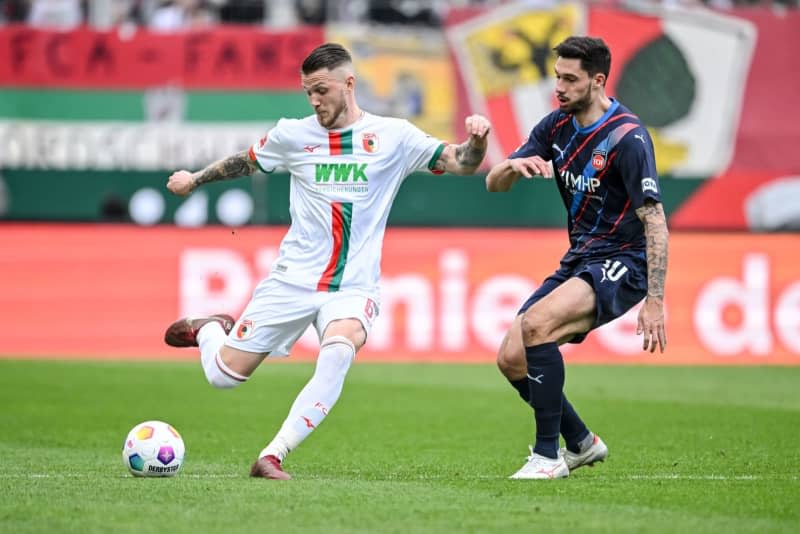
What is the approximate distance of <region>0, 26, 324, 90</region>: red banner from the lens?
20.0 metres

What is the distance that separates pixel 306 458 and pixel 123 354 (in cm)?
824

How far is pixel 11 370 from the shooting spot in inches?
603

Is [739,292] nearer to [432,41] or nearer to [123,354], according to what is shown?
[432,41]

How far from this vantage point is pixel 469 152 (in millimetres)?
7941

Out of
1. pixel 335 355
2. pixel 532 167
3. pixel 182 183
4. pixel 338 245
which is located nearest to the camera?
pixel 532 167

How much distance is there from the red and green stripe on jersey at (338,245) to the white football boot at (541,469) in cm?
142

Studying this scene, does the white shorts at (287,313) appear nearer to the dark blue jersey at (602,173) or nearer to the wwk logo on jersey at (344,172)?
the wwk logo on jersey at (344,172)

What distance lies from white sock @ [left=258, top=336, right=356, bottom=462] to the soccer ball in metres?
0.49

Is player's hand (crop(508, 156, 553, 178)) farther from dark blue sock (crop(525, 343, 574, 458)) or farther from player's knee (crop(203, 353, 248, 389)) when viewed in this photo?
player's knee (crop(203, 353, 248, 389))

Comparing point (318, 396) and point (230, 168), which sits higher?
point (230, 168)

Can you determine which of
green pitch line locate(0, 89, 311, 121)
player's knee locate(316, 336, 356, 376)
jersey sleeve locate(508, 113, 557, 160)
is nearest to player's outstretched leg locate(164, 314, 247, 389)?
player's knee locate(316, 336, 356, 376)

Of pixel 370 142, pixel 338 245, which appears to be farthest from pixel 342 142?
pixel 338 245

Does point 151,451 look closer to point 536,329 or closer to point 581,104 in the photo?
point 536,329

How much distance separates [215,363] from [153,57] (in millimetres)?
12564
